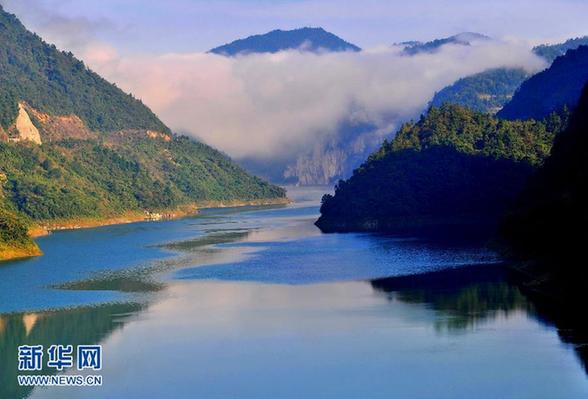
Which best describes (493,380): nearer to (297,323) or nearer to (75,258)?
(297,323)

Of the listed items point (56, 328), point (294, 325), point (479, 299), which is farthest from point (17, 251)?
point (479, 299)

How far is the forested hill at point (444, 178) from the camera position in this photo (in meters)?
162

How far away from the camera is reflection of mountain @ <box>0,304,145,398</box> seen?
65.7 metres

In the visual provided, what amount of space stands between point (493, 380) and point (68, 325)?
107 feet

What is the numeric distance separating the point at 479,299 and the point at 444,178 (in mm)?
86366

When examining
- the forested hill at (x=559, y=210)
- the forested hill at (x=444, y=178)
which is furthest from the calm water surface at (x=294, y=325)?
the forested hill at (x=444, y=178)

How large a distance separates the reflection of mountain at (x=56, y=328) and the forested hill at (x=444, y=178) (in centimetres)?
8422

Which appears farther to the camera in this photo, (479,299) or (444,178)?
(444,178)

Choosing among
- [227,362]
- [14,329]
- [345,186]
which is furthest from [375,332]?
[345,186]

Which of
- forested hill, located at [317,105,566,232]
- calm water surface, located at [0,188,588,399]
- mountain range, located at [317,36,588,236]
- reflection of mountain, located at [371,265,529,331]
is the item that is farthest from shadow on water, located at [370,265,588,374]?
forested hill, located at [317,105,566,232]

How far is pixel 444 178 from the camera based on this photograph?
168 metres

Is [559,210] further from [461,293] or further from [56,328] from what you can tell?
[56,328]

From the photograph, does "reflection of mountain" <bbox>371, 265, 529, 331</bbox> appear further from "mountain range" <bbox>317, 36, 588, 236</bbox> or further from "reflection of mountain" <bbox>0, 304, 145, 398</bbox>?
"mountain range" <bbox>317, 36, 588, 236</bbox>

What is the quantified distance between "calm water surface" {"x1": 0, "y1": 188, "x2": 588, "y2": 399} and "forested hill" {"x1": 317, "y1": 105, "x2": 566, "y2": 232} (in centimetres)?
3578
